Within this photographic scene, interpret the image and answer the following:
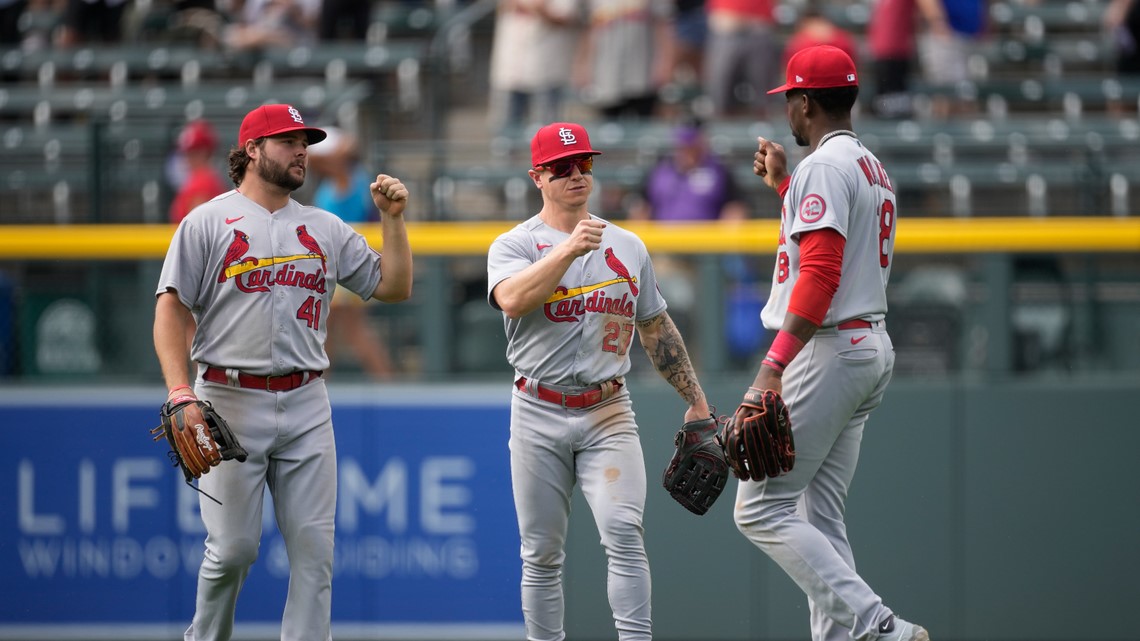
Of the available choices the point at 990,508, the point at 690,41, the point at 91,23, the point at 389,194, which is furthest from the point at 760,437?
the point at 91,23

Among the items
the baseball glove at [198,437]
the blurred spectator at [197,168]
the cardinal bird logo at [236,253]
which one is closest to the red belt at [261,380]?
the baseball glove at [198,437]

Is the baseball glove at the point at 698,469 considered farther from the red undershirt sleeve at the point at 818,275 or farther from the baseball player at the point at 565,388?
the red undershirt sleeve at the point at 818,275

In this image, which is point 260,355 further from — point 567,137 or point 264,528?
point 264,528

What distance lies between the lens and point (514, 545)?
725cm

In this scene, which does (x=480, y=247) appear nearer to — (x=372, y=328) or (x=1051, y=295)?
(x=372, y=328)

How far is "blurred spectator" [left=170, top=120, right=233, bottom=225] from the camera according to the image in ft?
25.6

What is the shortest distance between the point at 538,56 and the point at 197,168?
3022 millimetres

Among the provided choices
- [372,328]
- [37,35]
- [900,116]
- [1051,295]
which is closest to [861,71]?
[900,116]

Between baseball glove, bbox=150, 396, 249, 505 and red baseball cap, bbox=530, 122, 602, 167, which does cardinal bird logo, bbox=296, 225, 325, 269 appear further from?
red baseball cap, bbox=530, 122, 602, 167

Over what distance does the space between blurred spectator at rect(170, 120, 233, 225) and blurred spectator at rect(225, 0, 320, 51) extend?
11.2ft

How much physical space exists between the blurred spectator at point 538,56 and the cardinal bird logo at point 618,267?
5.15m

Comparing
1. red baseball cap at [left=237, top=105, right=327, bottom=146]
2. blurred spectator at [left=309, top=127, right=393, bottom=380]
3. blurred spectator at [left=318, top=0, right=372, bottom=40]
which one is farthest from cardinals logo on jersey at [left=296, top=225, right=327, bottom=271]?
blurred spectator at [left=318, top=0, right=372, bottom=40]

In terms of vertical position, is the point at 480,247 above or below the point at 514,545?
above

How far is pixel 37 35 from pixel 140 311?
5.98 meters
